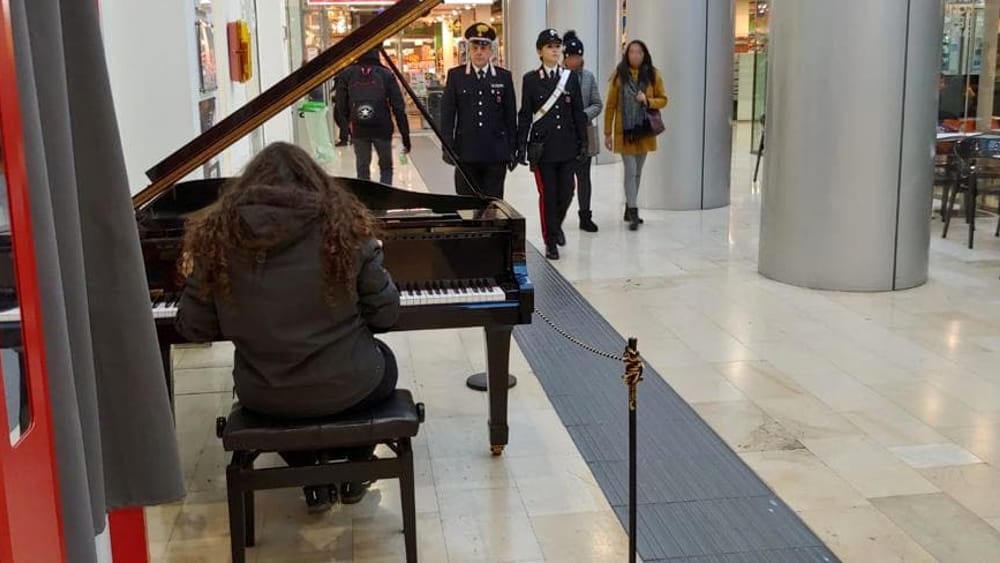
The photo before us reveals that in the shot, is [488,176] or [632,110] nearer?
[488,176]

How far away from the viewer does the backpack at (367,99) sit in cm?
973

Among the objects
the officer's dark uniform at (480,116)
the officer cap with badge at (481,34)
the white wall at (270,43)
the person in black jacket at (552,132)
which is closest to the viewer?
the officer cap with badge at (481,34)

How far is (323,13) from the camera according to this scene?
66.6ft

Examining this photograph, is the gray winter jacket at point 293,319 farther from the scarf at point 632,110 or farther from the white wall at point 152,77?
the scarf at point 632,110

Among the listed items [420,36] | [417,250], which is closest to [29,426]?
[417,250]

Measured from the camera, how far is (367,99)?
9.88 m

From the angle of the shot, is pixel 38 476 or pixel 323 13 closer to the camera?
pixel 38 476

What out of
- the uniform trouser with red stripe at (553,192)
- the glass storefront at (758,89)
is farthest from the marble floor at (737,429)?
the glass storefront at (758,89)

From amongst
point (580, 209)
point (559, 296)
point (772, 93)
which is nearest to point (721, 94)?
point (580, 209)

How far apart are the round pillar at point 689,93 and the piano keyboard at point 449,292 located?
23.8ft

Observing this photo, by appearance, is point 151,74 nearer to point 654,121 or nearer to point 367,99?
point 367,99

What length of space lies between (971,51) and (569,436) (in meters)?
9.30

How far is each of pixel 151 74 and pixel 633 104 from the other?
4599 mm

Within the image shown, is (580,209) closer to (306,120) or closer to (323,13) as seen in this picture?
(306,120)
